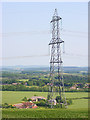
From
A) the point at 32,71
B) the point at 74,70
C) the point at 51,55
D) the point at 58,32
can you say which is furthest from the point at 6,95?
the point at 74,70

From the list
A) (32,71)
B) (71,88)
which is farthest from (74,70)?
(71,88)

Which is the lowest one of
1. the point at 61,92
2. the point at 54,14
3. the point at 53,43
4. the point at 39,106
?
the point at 39,106

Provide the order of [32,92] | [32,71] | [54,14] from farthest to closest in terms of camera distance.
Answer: [32,71] → [32,92] → [54,14]

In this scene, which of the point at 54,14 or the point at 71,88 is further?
the point at 71,88

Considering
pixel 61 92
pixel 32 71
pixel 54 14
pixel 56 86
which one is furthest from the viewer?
pixel 32 71

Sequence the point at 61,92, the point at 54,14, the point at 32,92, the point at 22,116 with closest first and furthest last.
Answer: the point at 22,116 → the point at 54,14 → the point at 61,92 → the point at 32,92

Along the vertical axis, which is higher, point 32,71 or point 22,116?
point 32,71

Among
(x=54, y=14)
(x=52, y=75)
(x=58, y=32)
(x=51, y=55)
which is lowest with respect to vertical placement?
(x=52, y=75)

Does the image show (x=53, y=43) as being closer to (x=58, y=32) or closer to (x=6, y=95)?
(x=58, y=32)

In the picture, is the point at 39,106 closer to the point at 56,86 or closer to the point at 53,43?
the point at 56,86
